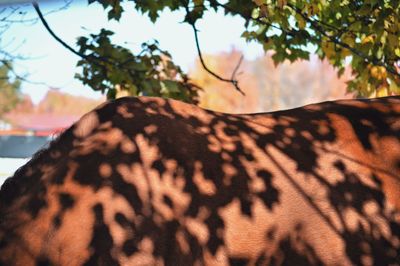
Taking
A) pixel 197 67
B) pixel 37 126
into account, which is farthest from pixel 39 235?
pixel 37 126

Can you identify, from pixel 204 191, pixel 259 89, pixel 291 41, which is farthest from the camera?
pixel 259 89

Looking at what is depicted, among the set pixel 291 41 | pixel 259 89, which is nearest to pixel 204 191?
pixel 291 41

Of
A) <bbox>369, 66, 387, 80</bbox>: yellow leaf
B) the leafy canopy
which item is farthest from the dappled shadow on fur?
<bbox>369, 66, 387, 80</bbox>: yellow leaf

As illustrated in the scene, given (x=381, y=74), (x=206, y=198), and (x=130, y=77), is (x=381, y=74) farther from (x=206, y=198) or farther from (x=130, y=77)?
(x=206, y=198)

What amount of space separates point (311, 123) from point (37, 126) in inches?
3418

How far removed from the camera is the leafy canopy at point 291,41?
20.5 feet

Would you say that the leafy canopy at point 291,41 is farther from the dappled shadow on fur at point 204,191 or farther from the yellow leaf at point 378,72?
the dappled shadow on fur at point 204,191

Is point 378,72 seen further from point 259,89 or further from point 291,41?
point 259,89

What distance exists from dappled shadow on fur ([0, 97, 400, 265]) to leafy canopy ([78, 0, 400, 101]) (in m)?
1.73

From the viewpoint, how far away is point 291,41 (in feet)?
23.2

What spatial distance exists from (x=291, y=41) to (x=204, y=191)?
380cm

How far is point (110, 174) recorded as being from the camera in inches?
140

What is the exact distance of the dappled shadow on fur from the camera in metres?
3.46

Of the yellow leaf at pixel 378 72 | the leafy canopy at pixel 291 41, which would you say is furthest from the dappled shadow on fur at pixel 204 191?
the yellow leaf at pixel 378 72
